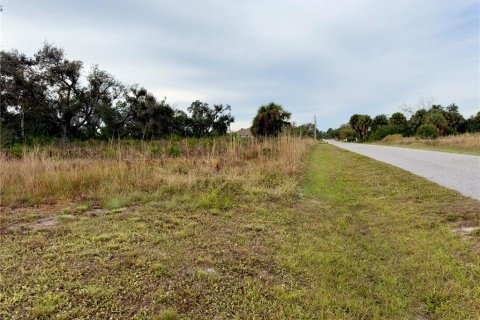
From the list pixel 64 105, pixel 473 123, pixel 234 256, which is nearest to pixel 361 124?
pixel 473 123

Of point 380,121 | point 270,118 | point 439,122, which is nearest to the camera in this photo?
point 270,118

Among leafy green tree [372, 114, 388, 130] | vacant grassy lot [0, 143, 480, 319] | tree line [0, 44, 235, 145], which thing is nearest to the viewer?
vacant grassy lot [0, 143, 480, 319]

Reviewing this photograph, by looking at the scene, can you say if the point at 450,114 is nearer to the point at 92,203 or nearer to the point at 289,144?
the point at 289,144

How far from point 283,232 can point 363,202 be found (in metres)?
2.53

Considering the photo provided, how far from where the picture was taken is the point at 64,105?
2692 cm

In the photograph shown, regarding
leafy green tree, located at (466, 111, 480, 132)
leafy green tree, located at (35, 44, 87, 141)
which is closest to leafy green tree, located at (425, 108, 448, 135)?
leafy green tree, located at (466, 111, 480, 132)

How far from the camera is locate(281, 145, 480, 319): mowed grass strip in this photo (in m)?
2.28

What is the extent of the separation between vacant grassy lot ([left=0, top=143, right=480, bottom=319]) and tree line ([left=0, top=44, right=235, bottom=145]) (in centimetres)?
2033

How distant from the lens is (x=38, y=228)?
3582mm

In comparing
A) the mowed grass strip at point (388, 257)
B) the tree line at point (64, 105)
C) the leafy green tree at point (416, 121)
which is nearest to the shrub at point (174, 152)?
the mowed grass strip at point (388, 257)

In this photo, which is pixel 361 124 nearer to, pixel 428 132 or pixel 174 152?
pixel 428 132

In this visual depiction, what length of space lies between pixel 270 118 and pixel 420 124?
924 inches

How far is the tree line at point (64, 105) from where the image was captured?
24.1m

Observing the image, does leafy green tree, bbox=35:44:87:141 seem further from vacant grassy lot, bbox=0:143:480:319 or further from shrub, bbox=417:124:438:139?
shrub, bbox=417:124:438:139
